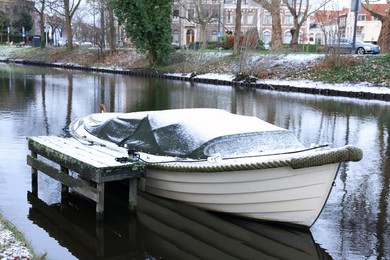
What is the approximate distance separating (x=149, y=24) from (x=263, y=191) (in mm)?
37029

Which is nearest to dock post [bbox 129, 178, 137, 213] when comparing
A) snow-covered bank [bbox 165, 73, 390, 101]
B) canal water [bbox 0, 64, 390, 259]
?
canal water [bbox 0, 64, 390, 259]

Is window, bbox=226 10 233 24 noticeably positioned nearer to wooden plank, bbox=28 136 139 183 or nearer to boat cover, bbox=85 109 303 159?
boat cover, bbox=85 109 303 159

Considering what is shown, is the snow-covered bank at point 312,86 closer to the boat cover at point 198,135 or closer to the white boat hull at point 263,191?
the boat cover at point 198,135

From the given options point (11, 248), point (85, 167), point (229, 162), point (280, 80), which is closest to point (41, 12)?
point (280, 80)

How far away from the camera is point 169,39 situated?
45.0 metres

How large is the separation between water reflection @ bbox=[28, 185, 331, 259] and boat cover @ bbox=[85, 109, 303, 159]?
1105 millimetres

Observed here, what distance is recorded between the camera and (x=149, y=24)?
1699 inches

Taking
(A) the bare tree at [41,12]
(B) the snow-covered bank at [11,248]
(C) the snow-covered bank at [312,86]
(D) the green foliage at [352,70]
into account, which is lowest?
(B) the snow-covered bank at [11,248]

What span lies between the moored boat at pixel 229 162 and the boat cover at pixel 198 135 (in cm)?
2

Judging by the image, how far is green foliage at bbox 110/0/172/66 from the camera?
42625 millimetres

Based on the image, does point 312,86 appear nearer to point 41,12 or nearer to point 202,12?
point 202,12

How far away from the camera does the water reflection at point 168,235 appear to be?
24.2 ft

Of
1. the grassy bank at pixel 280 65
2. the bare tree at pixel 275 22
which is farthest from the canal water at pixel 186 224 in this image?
the bare tree at pixel 275 22

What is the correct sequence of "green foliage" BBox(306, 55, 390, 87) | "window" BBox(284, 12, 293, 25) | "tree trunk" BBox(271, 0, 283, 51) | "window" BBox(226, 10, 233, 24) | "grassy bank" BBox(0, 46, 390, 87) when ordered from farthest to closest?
"window" BBox(226, 10, 233, 24) < "window" BBox(284, 12, 293, 25) < "tree trunk" BBox(271, 0, 283, 51) < "grassy bank" BBox(0, 46, 390, 87) < "green foliage" BBox(306, 55, 390, 87)
